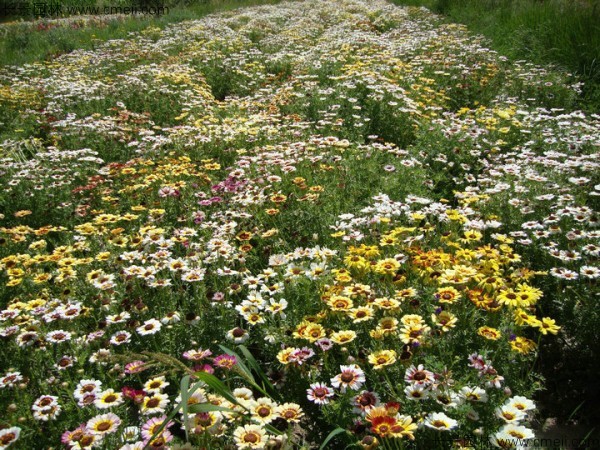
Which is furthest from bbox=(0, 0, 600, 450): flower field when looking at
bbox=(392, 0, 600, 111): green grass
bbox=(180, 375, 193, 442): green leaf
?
bbox=(392, 0, 600, 111): green grass

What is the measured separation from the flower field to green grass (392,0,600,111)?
0.66m

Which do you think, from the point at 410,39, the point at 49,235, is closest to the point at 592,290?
the point at 49,235

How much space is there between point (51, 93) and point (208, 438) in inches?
310

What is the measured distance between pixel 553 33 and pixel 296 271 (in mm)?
8884

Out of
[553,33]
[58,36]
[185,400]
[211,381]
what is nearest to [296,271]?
[211,381]

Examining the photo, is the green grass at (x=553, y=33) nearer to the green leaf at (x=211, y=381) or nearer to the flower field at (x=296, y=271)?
the flower field at (x=296, y=271)

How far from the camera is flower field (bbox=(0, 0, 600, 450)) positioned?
2.07 metres

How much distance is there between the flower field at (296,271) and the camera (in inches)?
81.7

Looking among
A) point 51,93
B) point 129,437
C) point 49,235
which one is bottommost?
point 49,235

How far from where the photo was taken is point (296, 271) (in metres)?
3.01

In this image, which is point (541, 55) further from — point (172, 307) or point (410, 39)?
point (172, 307)

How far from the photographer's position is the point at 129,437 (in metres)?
1.94

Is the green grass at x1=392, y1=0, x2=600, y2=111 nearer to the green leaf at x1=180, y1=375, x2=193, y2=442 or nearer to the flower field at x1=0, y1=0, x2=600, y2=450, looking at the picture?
the flower field at x1=0, y1=0, x2=600, y2=450

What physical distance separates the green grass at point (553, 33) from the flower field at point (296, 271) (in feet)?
2.16
